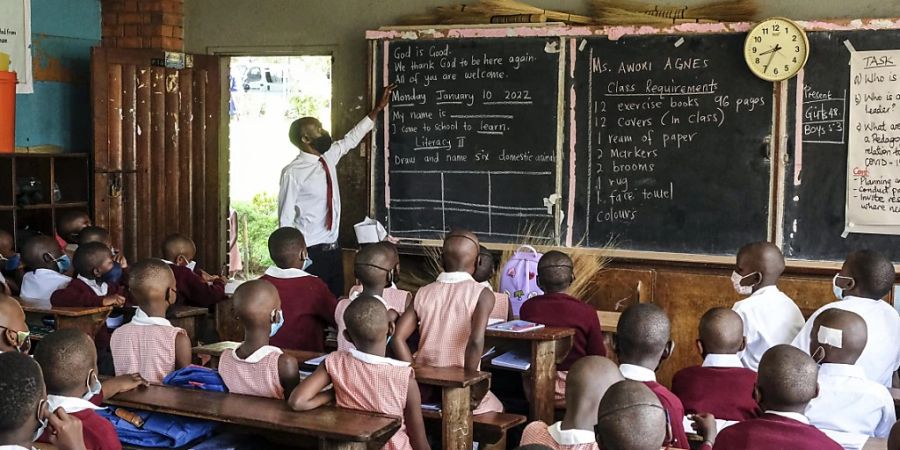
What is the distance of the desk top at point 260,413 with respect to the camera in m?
2.88

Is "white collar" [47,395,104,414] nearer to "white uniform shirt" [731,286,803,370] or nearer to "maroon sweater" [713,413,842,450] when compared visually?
"maroon sweater" [713,413,842,450]

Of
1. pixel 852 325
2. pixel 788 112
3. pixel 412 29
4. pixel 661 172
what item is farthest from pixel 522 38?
pixel 852 325

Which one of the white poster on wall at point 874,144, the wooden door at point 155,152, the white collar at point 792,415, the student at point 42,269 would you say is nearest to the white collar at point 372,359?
the white collar at point 792,415

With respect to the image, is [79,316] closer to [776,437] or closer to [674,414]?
[674,414]

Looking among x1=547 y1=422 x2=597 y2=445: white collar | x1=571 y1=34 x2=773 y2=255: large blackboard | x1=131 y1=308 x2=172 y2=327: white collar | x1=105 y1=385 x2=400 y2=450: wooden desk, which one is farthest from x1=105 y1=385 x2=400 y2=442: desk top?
x1=571 y1=34 x2=773 y2=255: large blackboard

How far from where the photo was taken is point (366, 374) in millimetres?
3184

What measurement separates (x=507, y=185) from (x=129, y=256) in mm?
2775

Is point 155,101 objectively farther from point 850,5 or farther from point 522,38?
point 850,5

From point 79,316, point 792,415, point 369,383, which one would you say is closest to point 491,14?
point 79,316

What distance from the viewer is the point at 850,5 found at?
5758 millimetres

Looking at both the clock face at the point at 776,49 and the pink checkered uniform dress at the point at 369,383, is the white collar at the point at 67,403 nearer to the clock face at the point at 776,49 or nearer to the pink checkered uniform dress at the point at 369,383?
the pink checkered uniform dress at the point at 369,383

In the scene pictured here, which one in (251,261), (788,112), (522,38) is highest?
(522,38)

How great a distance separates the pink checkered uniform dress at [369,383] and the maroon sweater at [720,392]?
3.01 feet

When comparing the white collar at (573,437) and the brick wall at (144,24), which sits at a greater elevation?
the brick wall at (144,24)
